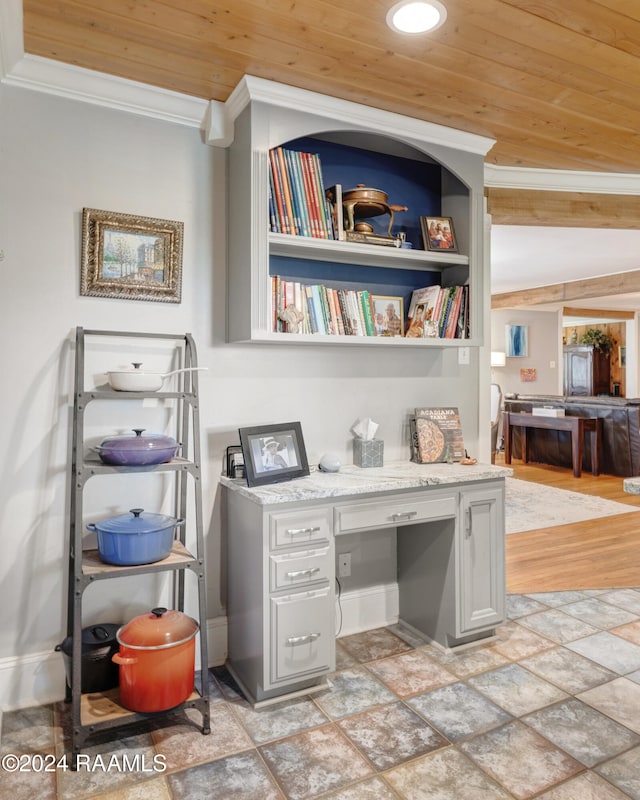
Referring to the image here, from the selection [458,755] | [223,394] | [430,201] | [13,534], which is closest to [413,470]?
[223,394]

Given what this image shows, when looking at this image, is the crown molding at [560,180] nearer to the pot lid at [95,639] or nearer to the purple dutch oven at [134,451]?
the purple dutch oven at [134,451]

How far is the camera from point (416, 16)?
1904 mm

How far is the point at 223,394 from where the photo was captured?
102 inches

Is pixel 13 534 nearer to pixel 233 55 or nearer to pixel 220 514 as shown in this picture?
pixel 220 514

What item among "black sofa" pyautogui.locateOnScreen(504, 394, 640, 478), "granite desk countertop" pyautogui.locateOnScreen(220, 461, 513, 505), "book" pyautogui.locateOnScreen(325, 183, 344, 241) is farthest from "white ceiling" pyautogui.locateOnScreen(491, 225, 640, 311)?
"granite desk countertop" pyautogui.locateOnScreen(220, 461, 513, 505)

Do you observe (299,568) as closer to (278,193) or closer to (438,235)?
(278,193)

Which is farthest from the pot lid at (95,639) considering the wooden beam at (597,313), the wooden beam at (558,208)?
the wooden beam at (597,313)

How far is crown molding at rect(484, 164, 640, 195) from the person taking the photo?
3.37m

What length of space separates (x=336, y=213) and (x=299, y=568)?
152 cm

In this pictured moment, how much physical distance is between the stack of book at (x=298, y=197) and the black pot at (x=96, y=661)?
68.8 inches

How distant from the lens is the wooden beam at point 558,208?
3.48m

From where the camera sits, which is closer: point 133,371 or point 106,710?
point 106,710

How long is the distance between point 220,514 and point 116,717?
2.91ft

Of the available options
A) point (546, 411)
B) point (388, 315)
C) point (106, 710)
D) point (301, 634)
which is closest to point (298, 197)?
point (388, 315)
